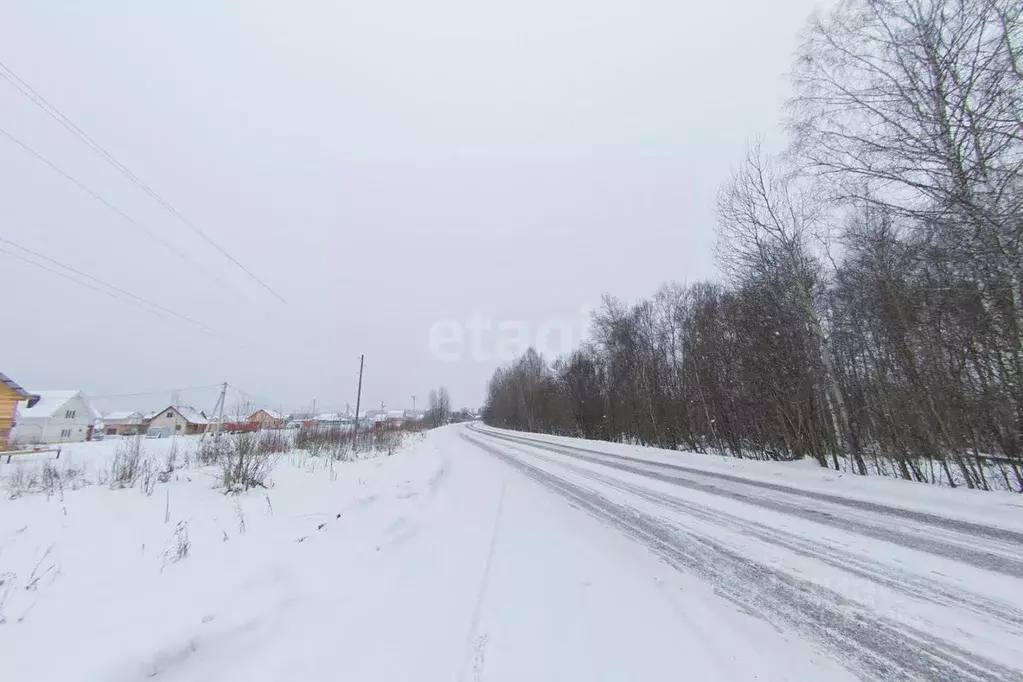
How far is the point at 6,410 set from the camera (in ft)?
70.4

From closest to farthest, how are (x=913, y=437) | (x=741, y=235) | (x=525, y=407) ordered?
1. (x=913, y=437)
2. (x=741, y=235)
3. (x=525, y=407)

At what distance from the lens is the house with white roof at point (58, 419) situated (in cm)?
3528

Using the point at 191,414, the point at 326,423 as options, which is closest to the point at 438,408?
the point at 191,414

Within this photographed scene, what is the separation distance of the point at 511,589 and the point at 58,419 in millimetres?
57757

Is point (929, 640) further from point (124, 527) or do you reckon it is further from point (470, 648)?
point (124, 527)

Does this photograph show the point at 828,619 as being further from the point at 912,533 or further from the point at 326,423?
the point at 326,423

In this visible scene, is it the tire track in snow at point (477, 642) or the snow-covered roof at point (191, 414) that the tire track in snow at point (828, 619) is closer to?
the tire track in snow at point (477, 642)

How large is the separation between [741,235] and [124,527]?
52.0 feet

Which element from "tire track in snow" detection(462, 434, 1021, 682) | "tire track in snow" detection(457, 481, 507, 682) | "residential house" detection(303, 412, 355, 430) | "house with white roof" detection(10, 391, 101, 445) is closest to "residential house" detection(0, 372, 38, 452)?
"house with white roof" detection(10, 391, 101, 445)

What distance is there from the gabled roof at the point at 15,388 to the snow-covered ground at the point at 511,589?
23.6 m

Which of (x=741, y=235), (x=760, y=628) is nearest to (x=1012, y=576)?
(x=760, y=628)

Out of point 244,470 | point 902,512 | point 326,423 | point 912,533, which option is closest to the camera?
point 912,533

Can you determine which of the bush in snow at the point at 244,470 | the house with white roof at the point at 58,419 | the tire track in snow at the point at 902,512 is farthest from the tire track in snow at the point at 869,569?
the house with white roof at the point at 58,419

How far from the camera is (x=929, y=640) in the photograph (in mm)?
2553
